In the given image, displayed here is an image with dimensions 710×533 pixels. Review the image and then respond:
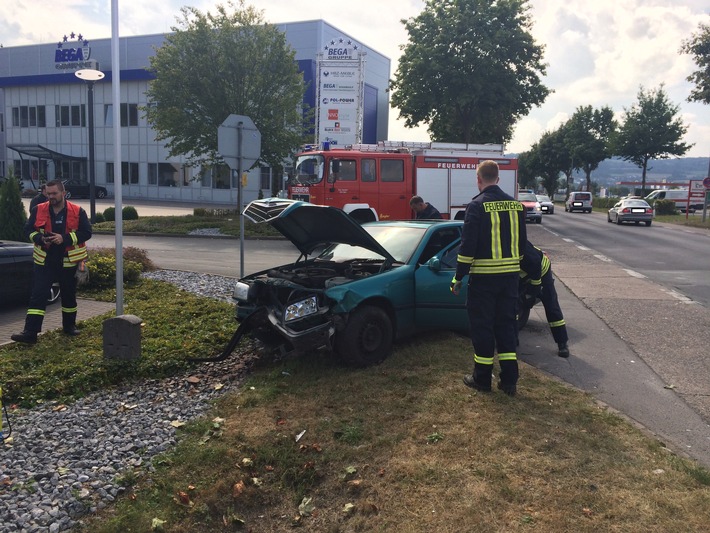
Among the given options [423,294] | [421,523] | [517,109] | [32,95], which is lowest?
[421,523]

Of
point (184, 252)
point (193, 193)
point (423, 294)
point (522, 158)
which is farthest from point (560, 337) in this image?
point (522, 158)

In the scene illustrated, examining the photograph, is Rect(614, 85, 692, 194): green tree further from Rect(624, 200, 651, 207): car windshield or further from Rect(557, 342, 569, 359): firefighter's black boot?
Rect(557, 342, 569, 359): firefighter's black boot

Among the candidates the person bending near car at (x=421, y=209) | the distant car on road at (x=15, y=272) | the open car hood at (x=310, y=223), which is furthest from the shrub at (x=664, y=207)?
the distant car on road at (x=15, y=272)

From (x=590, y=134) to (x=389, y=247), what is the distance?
198 feet

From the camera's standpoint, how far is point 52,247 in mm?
6172

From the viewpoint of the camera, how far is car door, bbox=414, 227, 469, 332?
242 inches

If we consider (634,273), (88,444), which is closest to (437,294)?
(88,444)

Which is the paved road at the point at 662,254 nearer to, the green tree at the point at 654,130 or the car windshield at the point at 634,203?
the car windshield at the point at 634,203

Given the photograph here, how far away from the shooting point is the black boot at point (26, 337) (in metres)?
5.99

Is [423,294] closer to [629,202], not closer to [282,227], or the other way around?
[282,227]

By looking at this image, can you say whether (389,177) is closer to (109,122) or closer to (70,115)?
(109,122)

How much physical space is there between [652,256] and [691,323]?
9.42 meters

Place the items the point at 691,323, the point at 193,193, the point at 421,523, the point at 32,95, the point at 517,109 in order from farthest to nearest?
the point at 32,95
the point at 193,193
the point at 517,109
the point at 691,323
the point at 421,523

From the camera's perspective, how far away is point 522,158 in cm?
8625
